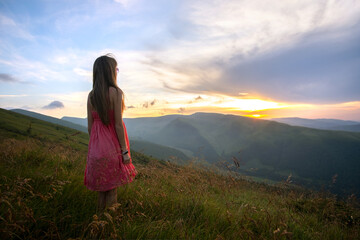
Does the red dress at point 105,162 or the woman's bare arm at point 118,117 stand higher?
the woman's bare arm at point 118,117

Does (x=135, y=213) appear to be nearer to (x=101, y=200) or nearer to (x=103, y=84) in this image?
(x=101, y=200)

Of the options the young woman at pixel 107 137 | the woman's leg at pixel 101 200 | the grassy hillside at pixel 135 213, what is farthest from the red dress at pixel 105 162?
the grassy hillside at pixel 135 213

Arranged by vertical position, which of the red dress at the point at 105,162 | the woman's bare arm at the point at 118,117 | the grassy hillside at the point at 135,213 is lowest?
the grassy hillside at the point at 135,213

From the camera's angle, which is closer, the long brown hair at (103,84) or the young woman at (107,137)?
the young woman at (107,137)

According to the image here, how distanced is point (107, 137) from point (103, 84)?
37.6 inches

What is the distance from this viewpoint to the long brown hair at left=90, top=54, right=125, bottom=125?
3084 millimetres

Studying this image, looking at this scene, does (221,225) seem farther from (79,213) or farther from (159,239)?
(79,213)

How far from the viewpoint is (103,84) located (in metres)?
3.13

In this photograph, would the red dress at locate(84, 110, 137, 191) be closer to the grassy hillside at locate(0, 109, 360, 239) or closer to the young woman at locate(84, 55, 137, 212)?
the young woman at locate(84, 55, 137, 212)

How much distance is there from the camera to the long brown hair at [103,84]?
121 inches

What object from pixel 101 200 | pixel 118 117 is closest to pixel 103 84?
pixel 118 117

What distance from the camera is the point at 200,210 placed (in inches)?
121

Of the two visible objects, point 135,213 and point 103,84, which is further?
point 103,84

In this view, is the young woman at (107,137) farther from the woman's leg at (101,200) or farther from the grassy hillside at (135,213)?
the grassy hillside at (135,213)
